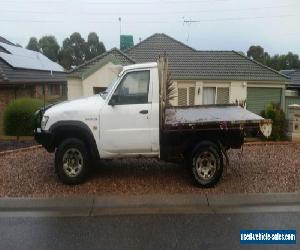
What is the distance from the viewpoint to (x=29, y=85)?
25.5 meters

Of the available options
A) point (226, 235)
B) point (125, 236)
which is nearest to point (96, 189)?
point (125, 236)

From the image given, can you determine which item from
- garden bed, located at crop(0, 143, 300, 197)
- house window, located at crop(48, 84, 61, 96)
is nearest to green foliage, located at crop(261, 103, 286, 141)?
garden bed, located at crop(0, 143, 300, 197)

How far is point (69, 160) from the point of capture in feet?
23.1

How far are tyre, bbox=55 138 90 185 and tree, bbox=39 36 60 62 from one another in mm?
56985

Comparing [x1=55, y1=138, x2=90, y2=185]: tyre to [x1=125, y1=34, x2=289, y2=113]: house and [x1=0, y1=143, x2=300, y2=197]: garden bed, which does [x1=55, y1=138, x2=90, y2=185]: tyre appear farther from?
[x1=125, y1=34, x2=289, y2=113]: house

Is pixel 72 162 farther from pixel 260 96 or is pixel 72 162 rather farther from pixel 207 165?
pixel 260 96

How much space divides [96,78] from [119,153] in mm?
14372

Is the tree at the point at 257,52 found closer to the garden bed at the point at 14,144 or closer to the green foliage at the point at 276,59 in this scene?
the green foliage at the point at 276,59

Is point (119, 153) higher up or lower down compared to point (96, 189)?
higher up

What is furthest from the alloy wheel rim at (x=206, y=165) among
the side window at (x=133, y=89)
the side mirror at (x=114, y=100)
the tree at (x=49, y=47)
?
the tree at (x=49, y=47)

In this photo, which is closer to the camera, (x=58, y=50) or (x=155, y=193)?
(x=155, y=193)

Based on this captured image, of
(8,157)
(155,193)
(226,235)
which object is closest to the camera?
(226,235)

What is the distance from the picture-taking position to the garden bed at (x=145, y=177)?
6723 mm

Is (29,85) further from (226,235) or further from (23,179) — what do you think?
(226,235)
